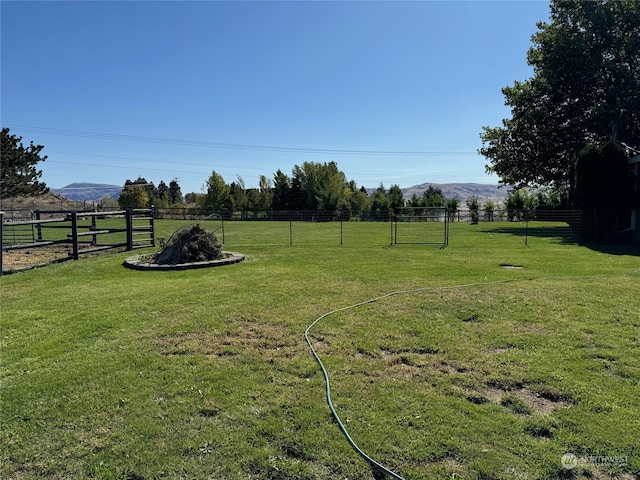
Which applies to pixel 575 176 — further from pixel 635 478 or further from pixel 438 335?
pixel 635 478

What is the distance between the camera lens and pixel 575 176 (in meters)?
17.0

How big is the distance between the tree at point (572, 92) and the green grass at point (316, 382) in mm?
19481

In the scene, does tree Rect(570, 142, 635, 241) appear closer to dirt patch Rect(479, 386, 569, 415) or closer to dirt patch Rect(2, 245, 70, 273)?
dirt patch Rect(479, 386, 569, 415)

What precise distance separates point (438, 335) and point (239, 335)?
2239 millimetres

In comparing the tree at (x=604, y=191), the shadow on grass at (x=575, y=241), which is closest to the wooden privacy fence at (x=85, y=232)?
the shadow on grass at (x=575, y=241)

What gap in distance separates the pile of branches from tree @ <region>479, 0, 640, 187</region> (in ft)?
68.7

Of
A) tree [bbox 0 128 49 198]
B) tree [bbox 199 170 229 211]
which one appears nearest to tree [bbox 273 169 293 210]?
tree [bbox 199 170 229 211]

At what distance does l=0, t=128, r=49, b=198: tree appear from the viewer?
29.2 metres

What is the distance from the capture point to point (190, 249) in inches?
373

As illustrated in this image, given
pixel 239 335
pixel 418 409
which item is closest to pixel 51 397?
pixel 239 335

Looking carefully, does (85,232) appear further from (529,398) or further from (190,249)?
(529,398)

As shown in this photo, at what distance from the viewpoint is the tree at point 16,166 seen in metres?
29.2

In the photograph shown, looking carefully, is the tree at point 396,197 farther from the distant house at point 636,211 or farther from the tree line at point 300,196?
the distant house at point 636,211

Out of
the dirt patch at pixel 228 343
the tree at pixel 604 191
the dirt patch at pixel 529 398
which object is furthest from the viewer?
the tree at pixel 604 191
